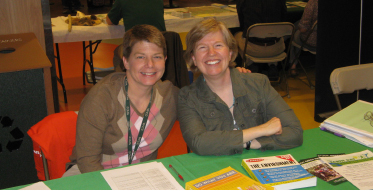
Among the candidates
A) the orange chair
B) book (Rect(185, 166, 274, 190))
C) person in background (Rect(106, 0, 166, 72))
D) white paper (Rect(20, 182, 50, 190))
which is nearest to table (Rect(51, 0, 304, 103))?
person in background (Rect(106, 0, 166, 72))

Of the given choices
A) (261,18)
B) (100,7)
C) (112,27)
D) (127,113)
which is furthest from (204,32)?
(100,7)

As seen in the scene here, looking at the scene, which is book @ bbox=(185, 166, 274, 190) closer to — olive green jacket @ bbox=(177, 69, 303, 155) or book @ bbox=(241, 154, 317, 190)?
book @ bbox=(241, 154, 317, 190)

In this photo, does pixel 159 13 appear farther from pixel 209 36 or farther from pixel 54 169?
pixel 54 169

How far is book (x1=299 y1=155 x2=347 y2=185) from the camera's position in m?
1.50

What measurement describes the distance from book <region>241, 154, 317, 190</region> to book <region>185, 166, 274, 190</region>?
5cm

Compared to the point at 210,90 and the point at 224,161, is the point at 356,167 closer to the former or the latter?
the point at 224,161

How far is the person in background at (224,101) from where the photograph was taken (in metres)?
1.78

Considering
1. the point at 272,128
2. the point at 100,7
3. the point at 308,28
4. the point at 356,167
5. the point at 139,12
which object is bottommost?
the point at 356,167

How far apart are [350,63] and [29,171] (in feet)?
9.73

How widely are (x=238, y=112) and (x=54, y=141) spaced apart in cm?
95

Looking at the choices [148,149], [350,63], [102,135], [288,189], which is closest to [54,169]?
[102,135]

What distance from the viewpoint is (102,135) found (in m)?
1.79

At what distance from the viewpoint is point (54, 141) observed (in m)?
1.82

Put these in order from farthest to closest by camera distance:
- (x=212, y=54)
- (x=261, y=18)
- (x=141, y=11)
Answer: (x=261, y=18)
(x=141, y=11)
(x=212, y=54)
